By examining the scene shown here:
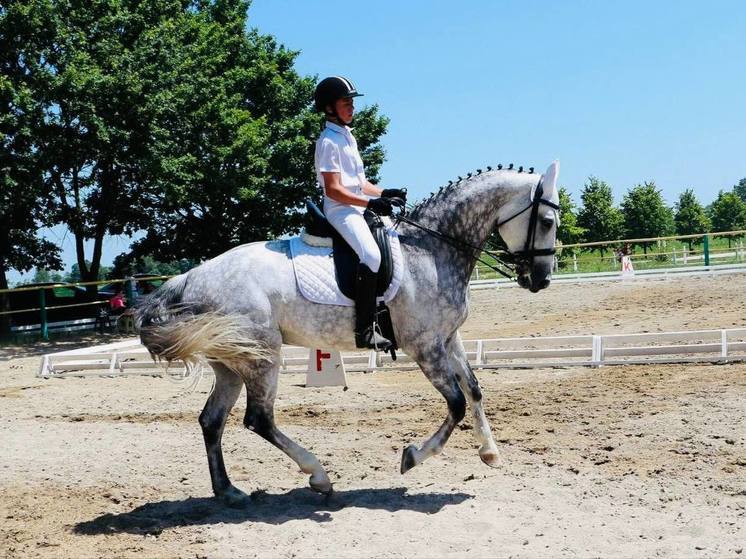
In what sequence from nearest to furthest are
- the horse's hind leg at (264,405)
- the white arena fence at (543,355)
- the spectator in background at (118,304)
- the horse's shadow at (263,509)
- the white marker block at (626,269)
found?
A: 1. the horse's shadow at (263,509)
2. the horse's hind leg at (264,405)
3. the white arena fence at (543,355)
4. the spectator in background at (118,304)
5. the white marker block at (626,269)

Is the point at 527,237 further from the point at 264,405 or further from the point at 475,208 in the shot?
the point at 264,405

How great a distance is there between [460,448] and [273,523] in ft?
7.67

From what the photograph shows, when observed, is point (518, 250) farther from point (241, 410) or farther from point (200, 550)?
point (241, 410)

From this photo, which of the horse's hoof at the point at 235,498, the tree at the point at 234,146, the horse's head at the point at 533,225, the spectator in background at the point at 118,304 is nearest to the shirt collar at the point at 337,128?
the horse's head at the point at 533,225

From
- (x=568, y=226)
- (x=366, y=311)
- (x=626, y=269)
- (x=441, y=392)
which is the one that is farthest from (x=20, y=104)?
(x=568, y=226)

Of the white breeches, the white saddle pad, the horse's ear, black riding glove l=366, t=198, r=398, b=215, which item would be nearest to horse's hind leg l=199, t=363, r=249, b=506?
the white saddle pad

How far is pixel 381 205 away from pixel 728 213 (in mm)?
65557

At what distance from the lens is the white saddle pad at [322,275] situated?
6227mm

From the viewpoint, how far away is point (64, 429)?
9.30m

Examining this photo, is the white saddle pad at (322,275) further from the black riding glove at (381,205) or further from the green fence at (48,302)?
the green fence at (48,302)

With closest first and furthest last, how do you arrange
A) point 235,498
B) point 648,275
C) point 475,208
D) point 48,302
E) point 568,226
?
point 235,498 < point 475,208 < point 648,275 < point 48,302 < point 568,226

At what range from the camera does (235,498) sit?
6098 millimetres

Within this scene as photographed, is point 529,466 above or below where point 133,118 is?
below

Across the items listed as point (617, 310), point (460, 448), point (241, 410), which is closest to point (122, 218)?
point (617, 310)
